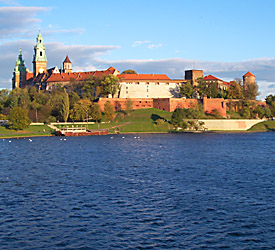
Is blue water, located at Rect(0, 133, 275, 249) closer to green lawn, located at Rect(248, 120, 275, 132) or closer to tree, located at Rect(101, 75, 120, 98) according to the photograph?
green lawn, located at Rect(248, 120, 275, 132)

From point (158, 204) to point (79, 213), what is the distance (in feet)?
17.2

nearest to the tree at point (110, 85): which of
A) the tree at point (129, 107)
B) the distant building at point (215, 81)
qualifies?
the tree at point (129, 107)

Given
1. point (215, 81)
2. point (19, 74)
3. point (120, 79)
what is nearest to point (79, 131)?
point (120, 79)

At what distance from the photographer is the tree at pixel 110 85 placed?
118m

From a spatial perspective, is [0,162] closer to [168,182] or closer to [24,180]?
[24,180]

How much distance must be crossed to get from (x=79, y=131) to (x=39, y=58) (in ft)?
236

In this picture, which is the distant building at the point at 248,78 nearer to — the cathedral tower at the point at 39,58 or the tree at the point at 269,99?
the tree at the point at 269,99

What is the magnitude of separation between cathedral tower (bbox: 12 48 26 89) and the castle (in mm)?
4391

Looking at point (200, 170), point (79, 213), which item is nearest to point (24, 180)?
point (79, 213)

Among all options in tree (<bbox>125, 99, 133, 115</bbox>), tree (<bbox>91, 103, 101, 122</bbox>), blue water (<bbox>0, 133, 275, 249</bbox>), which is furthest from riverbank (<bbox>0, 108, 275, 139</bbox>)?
blue water (<bbox>0, 133, 275, 249</bbox>)

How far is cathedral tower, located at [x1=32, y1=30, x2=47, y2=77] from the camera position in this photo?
153000mm

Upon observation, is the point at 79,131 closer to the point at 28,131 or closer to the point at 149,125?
the point at 28,131

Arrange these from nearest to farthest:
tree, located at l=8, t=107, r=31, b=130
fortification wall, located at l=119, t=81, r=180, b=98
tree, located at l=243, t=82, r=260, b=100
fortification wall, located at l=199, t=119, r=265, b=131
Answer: tree, located at l=8, t=107, r=31, b=130, fortification wall, located at l=199, t=119, r=265, b=131, fortification wall, located at l=119, t=81, r=180, b=98, tree, located at l=243, t=82, r=260, b=100

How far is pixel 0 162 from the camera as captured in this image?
4559cm
